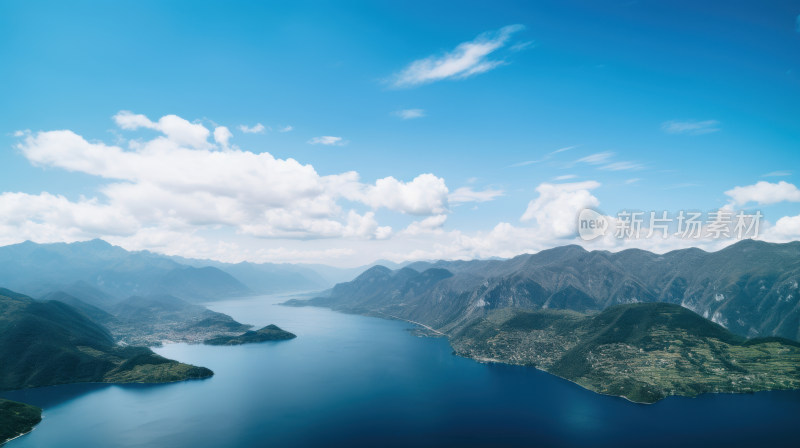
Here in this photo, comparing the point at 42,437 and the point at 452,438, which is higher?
the point at 452,438

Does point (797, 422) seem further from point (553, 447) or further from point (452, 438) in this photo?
point (452, 438)

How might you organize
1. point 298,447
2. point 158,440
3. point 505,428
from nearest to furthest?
1. point 298,447
2. point 158,440
3. point 505,428

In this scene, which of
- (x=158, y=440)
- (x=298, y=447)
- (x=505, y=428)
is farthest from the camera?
(x=505, y=428)

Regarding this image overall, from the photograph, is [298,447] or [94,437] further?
[94,437]

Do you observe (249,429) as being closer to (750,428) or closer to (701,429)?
(701,429)

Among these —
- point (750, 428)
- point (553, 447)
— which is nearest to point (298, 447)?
point (553, 447)

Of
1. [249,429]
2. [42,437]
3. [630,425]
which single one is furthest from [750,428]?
[42,437]

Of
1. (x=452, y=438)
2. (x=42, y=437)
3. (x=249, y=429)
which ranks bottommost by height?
(x=42, y=437)
